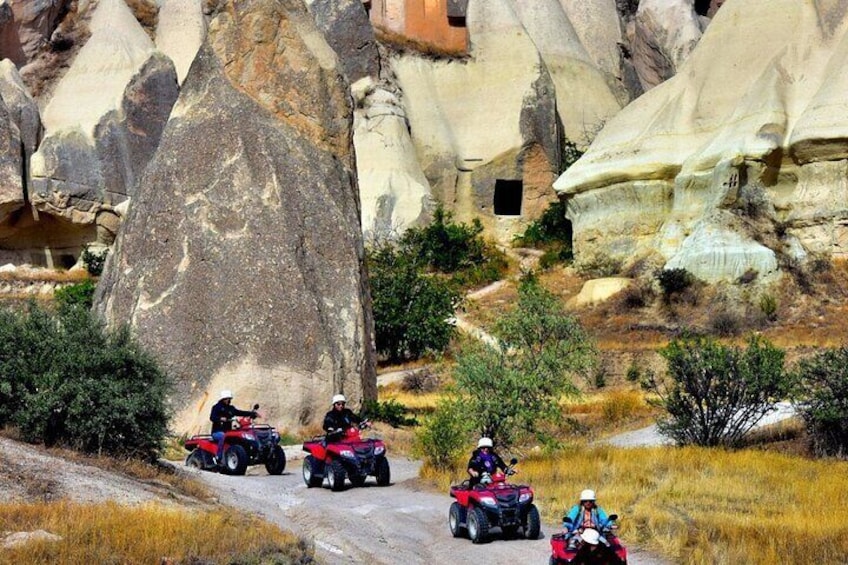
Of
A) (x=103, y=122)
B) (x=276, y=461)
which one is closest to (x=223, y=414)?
(x=276, y=461)

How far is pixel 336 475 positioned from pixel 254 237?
5.33 meters

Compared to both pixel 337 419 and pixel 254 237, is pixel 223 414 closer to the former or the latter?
pixel 337 419

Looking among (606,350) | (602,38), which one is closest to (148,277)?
(606,350)

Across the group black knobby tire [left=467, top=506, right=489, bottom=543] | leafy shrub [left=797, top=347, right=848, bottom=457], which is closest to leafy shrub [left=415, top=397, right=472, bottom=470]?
black knobby tire [left=467, top=506, right=489, bottom=543]

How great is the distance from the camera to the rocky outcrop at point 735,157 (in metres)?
31.6

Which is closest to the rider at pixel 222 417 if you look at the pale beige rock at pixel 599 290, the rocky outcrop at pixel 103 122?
the pale beige rock at pixel 599 290

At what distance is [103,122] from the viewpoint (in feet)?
137

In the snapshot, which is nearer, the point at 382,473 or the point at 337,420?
the point at 337,420

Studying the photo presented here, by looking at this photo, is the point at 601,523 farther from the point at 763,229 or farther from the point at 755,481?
the point at 763,229

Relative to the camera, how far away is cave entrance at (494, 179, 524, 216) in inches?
1784

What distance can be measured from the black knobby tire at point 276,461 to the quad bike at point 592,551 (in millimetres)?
5960

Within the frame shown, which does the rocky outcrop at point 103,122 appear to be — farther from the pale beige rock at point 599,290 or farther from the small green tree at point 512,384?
the small green tree at point 512,384

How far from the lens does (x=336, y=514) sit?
1220cm

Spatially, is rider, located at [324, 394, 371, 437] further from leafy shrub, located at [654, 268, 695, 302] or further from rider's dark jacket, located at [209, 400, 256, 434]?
leafy shrub, located at [654, 268, 695, 302]
